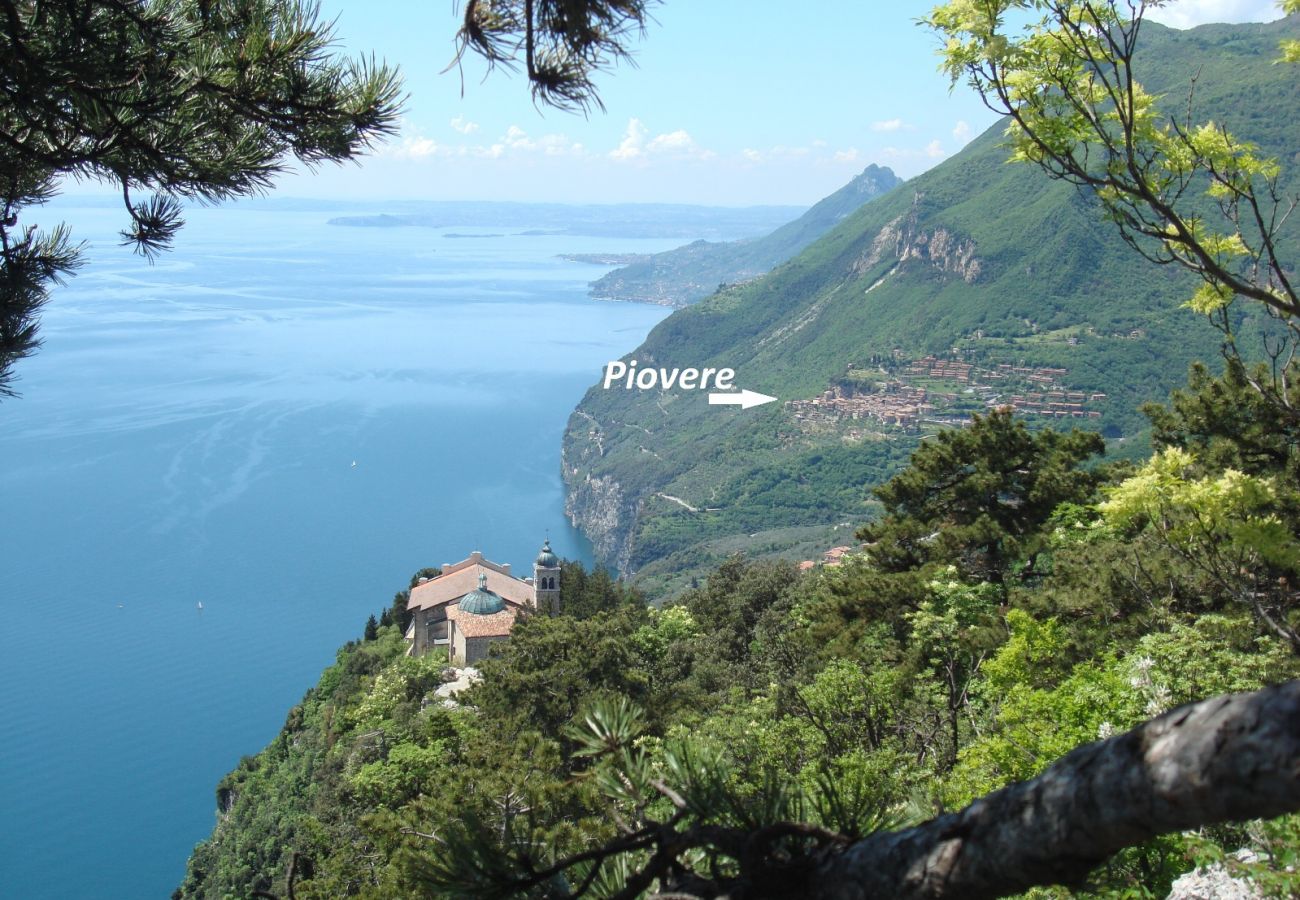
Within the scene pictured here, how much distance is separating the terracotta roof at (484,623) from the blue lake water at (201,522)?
1119cm

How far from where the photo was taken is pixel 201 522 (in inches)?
2431

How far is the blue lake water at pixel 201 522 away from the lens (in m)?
34.1

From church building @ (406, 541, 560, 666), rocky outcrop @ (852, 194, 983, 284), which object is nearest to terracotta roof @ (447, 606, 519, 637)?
church building @ (406, 541, 560, 666)

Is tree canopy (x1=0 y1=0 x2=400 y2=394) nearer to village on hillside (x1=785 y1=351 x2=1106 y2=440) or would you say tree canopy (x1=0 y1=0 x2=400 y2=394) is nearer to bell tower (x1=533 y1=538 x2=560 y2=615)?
bell tower (x1=533 y1=538 x2=560 y2=615)

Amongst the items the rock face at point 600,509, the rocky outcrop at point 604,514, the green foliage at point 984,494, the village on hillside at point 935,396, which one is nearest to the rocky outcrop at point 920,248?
the village on hillside at point 935,396

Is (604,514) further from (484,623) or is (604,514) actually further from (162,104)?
(162,104)

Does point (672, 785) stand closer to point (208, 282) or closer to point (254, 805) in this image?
point (254, 805)

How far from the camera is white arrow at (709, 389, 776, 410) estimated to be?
90294 mm

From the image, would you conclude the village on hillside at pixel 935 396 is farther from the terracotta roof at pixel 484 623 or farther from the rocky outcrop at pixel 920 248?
the terracotta roof at pixel 484 623

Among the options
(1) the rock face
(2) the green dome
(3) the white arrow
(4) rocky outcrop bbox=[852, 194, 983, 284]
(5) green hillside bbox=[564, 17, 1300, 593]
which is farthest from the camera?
(4) rocky outcrop bbox=[852, 194, 983, 284]

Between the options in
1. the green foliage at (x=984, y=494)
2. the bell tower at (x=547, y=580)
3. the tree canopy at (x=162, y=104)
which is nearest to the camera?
the tree canopy at (x=162, y=104)

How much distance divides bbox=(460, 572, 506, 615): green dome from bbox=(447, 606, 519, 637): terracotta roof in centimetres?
21

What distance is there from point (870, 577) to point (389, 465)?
2675 inches

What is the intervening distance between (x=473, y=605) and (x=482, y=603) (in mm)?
279
